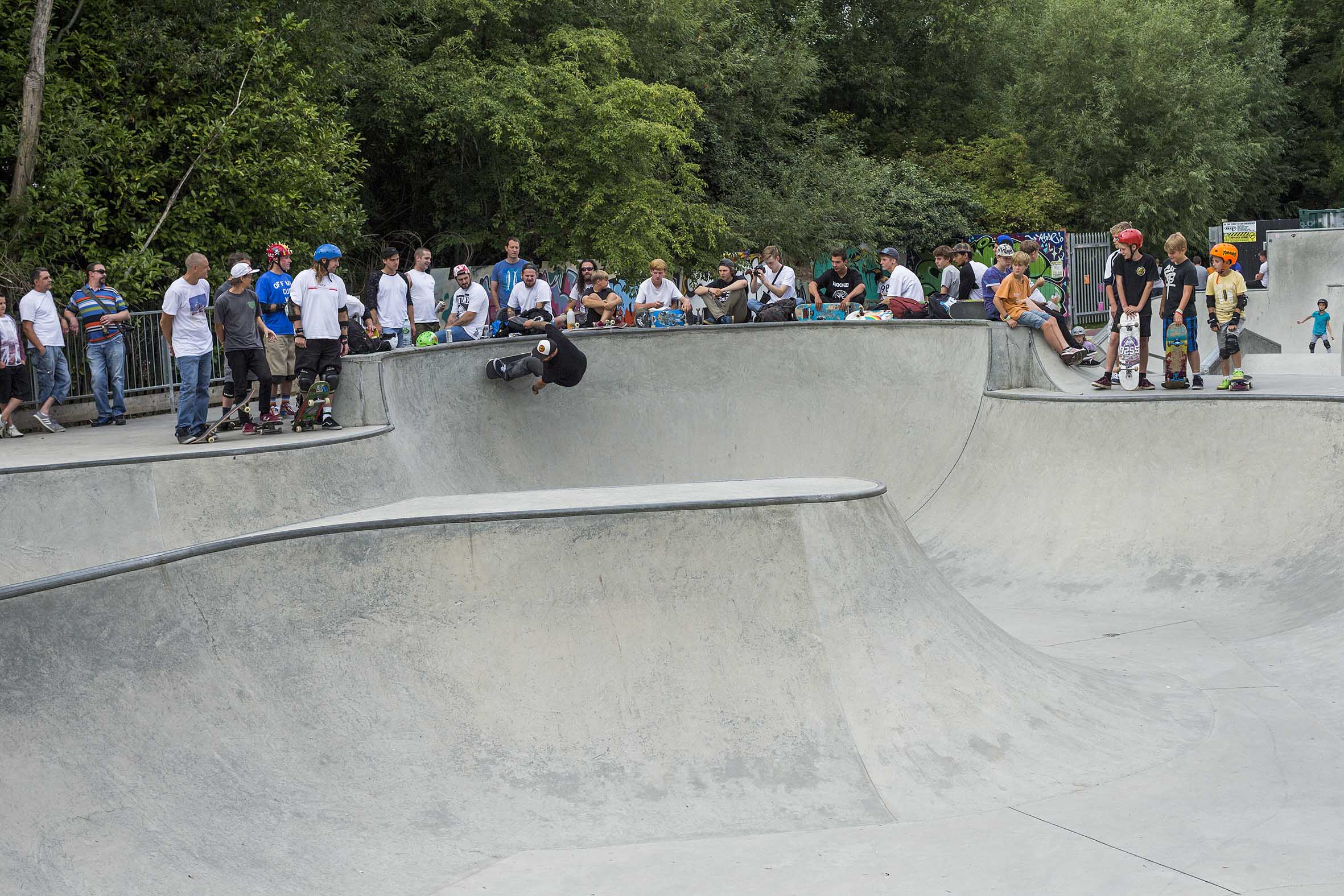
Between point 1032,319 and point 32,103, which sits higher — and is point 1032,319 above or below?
below

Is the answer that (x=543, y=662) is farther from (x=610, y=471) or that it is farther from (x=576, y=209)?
(x=576, y=209)

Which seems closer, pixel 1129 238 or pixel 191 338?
pixel 191 338

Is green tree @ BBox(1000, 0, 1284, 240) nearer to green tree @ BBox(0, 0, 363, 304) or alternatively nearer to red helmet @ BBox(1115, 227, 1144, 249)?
green tree @ BBox(0, 0, 363, 304)

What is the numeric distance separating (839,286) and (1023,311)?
2.68 meters

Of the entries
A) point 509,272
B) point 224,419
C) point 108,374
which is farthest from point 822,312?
point 108,374

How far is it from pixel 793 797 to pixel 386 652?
6.13ft

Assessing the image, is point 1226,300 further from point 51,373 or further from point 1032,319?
point 51,373

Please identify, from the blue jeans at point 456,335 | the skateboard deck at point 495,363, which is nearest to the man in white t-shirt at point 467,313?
the blue jeans at point 456,335

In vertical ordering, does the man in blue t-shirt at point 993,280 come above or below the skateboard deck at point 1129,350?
above

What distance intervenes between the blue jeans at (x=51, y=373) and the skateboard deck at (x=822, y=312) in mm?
7901

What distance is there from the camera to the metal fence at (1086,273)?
2641 centimetres

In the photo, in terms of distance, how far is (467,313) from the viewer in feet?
43.3

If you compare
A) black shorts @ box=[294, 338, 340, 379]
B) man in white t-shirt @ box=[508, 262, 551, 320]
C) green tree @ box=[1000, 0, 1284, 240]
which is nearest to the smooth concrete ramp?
black shorts @ box=[294, 338, 340, 379]

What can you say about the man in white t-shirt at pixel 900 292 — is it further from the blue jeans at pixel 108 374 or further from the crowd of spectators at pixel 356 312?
the blue jeans at pixel 108 374
